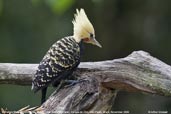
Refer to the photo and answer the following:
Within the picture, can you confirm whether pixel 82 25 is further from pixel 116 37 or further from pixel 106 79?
pixel 116 37

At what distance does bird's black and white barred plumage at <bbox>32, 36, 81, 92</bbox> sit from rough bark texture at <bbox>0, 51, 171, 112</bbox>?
7cm

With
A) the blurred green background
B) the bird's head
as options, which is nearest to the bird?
the bird's head

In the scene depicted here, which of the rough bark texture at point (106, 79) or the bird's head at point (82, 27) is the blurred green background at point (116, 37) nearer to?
the bird's head at point (82, 27)

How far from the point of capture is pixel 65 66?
3.62m

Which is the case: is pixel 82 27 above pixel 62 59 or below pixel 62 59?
A: above

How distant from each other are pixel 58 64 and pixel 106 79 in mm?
307

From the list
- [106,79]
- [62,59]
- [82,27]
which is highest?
[82,27]

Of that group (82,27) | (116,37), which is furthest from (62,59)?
(116,37)

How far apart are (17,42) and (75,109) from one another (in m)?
4.10

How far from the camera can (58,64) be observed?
363 centimetres

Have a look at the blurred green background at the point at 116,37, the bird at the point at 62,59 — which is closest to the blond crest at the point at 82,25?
the bird at the point at 62,59

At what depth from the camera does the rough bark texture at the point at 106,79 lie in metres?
3.30

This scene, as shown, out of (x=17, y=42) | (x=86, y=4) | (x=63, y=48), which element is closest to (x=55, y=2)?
(x=63, y=48)

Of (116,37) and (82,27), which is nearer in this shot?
(82,27)
